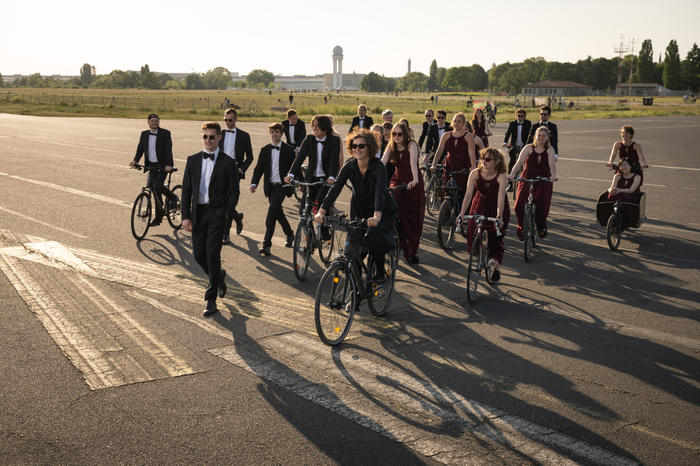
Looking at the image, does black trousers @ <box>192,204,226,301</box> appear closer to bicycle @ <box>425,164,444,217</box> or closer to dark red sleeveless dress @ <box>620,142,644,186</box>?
bicycle @ <box>425,164,444,217</box>

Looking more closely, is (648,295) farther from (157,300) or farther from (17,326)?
(17,326)

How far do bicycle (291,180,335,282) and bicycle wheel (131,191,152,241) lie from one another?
3.01 meters

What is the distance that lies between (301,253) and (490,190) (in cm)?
253

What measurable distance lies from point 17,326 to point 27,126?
35000mm

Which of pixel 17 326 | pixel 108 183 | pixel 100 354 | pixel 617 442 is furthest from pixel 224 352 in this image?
pixel 108 183

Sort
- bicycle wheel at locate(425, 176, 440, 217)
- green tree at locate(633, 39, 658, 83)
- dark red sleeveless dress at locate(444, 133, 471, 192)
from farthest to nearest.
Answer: green tree at locate(633, 39, 658, 83), bicycle wheel at locate(425, 176, 440, 217), dark red sleeveless dress at locate(444, 133, 471, 192)

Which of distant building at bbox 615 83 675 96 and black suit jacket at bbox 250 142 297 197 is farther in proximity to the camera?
distant building at bbox 615 83 675 96

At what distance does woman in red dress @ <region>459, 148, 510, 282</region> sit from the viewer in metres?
7.86

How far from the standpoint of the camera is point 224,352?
5.90 meters

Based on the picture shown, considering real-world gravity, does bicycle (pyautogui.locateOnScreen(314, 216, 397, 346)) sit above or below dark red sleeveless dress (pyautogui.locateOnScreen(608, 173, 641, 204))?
below

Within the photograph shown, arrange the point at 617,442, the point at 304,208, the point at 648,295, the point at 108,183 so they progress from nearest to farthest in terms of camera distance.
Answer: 1. the point at 617,442
2. the point at 648,295
3. the point at 304,208
4. the point at 108,183

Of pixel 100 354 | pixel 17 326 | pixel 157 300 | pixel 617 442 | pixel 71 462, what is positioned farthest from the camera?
pixel 157 300

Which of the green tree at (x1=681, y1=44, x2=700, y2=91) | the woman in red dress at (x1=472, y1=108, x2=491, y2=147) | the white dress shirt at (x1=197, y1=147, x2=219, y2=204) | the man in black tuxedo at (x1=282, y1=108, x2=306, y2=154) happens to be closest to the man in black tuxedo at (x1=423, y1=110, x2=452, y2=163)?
the woman in red dress at (x1=472, y1=108, x2=491, y2=147)

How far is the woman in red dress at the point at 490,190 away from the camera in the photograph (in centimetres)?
786
